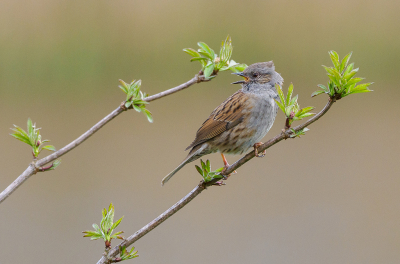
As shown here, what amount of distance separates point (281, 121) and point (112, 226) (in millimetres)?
6575

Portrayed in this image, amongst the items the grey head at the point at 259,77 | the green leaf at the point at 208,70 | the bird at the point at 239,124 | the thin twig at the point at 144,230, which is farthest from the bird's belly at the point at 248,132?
the thin twig at the point at 144,230

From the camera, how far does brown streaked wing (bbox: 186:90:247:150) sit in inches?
133

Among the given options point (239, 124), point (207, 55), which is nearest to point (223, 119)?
point (239, 124)

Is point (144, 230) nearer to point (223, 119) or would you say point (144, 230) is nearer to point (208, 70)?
point (208, 70)

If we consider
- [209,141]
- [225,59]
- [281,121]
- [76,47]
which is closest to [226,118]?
[209,141]

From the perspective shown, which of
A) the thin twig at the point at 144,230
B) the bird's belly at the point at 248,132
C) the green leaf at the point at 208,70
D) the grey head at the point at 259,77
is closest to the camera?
the thin twig at the point at 144,230

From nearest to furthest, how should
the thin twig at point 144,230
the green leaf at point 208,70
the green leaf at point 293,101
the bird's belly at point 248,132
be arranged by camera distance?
1. the thin twig at point 144,230
2. the green leaf at point 293,101
3. the green leaf at point 208,70
4. the bird's belly at point 248,132

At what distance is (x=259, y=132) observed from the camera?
3.33 m

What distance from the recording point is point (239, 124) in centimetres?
343

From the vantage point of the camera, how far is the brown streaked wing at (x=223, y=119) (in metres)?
3.38

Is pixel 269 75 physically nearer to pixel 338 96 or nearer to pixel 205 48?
pixel 205 48

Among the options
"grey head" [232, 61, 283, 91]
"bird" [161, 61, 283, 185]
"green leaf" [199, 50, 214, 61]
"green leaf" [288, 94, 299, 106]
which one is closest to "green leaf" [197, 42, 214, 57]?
"green leaf" [199, 50, 214, 61]

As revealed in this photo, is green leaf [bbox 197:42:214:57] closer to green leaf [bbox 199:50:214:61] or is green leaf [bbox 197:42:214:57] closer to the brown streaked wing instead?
green leaf [bbox 199:50:214:61]

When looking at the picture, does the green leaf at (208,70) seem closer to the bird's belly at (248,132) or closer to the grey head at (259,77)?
the bird's belly at (248,132)
